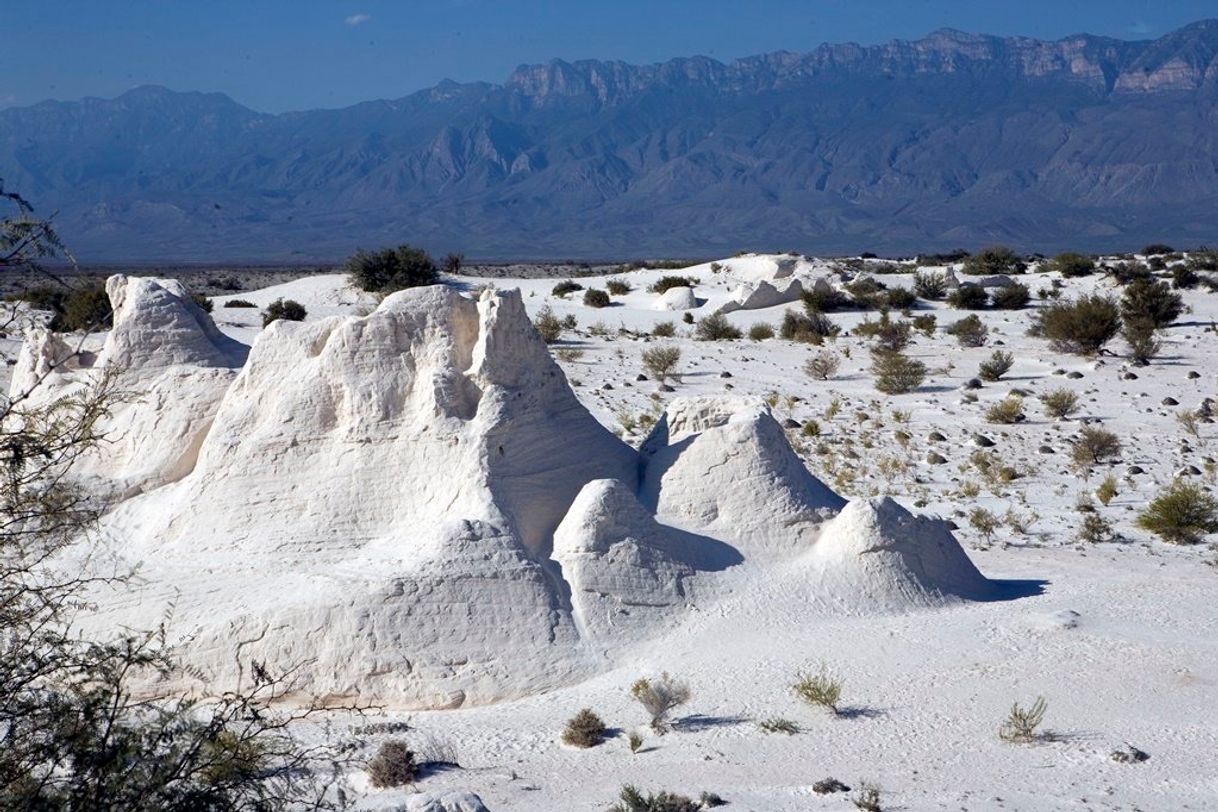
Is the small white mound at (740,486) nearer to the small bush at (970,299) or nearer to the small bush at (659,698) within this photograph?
the small bush at (659,698)

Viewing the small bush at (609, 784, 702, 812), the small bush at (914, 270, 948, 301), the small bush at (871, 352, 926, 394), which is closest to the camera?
the small bush at (609, 784, 702, 812)

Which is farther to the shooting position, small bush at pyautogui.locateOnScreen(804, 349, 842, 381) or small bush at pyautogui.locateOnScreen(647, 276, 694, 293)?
small bush at pyautogui.locateOnScreen(647, 276, 694, 293)

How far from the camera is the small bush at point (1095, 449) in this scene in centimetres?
1792

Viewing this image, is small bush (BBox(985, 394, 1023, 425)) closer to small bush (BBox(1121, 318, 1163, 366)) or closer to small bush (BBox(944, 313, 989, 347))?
small bush (BBox(1121, 318, 1163, 366))

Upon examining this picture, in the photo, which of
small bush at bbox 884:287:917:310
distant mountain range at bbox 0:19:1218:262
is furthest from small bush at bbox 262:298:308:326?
distant mountain range at bbox 0:19:1218:262

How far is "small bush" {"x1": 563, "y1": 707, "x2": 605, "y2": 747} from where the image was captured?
794 cm

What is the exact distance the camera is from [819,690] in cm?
833

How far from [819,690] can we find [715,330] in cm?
2140

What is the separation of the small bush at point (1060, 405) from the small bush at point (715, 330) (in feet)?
31.3

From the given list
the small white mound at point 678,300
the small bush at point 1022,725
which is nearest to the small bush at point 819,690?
the small bush at point 1022,725

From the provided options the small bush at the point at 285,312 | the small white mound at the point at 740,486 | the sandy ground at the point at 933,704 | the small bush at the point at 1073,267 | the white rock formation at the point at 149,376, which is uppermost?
the white rock formation at the point at 149,376

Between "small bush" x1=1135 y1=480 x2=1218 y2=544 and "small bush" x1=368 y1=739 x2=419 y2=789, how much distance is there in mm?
8958

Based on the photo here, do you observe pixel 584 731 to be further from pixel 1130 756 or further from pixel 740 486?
pixel 1130 756

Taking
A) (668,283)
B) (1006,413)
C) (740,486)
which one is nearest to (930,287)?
(668,283)
